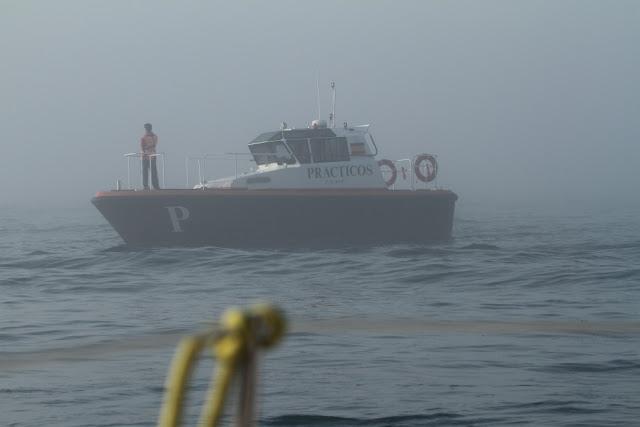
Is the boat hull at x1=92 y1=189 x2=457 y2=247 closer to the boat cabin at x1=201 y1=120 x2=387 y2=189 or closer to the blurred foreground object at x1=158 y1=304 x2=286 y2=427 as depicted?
the boat cabin at x1=201 y1=120 x2=387 y2=189

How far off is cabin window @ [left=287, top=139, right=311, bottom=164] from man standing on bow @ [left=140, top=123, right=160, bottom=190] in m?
2.35

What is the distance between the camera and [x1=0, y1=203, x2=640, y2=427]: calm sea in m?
5.88

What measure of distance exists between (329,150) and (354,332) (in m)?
10.5

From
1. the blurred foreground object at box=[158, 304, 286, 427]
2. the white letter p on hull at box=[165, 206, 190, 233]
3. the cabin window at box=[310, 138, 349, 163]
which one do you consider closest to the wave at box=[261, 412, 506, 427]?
the blurred foreground object at box=[158, 304, 286, 427]

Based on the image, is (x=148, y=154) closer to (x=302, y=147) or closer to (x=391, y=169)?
(x=302, y=147)

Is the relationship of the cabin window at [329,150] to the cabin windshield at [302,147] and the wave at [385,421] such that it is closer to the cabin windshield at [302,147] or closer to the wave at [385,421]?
the cabin windshield at [302,147]

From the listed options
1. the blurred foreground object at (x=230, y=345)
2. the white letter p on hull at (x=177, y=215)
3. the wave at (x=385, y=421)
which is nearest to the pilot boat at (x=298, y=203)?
the white letter p on hull at (x=177, y=215)

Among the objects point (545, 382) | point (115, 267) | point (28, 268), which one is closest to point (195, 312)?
point (545, 382)

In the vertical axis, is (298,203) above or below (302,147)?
below

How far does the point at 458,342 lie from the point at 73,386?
2.97m

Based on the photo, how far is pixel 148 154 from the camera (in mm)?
17844

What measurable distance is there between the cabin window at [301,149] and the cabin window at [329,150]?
0.10 meters

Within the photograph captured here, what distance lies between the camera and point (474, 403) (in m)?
5.89

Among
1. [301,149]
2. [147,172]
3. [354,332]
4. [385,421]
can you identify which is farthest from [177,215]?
[385,421]
